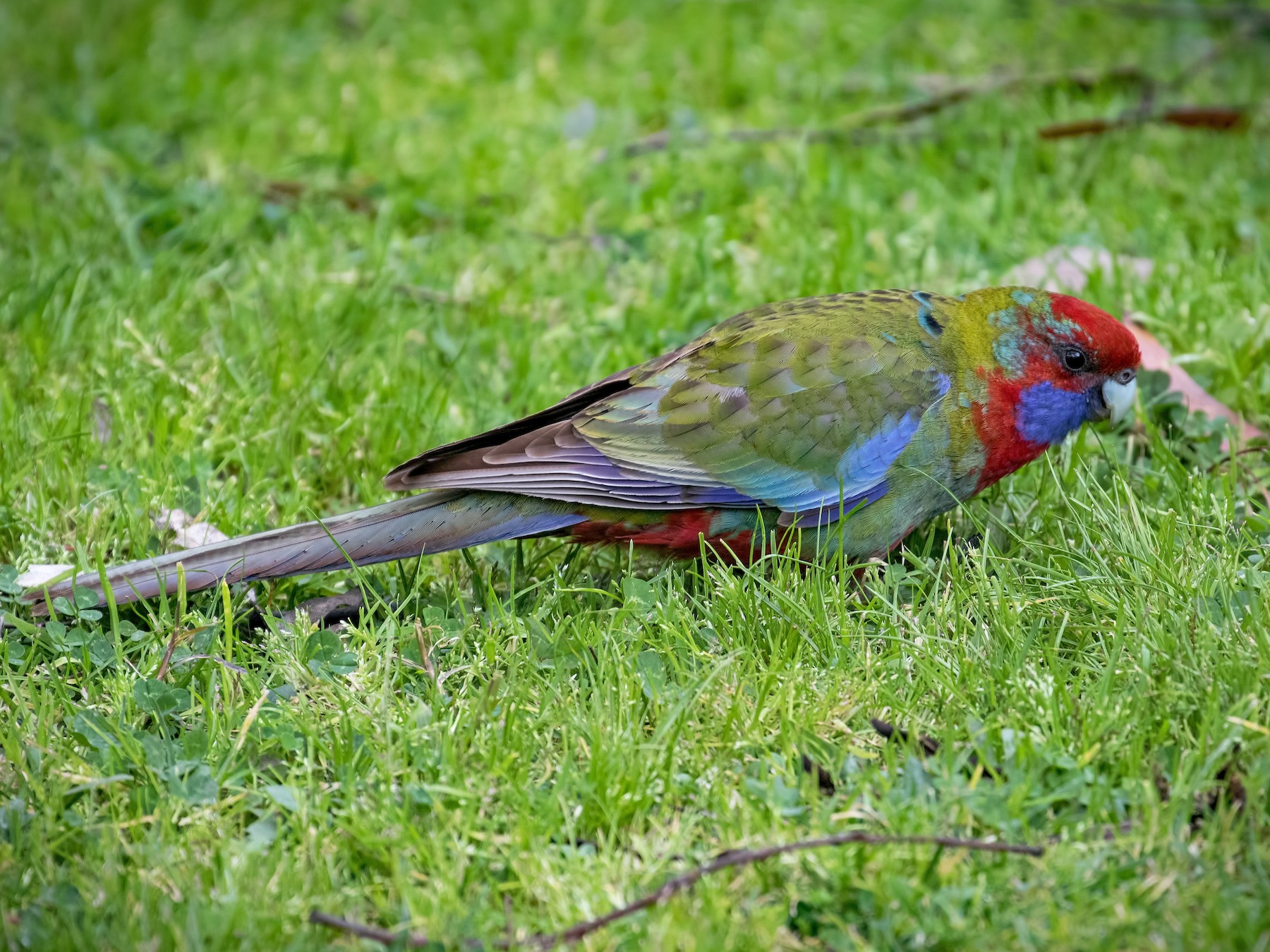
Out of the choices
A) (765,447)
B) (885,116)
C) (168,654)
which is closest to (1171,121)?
(885,116)

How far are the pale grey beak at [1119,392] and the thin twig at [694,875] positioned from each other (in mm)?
1479

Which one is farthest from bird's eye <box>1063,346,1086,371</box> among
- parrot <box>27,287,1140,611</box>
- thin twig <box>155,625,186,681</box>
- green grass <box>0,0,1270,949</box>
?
thin twig <box>155,625,186,681</box>

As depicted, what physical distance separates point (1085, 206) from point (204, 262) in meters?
3.18

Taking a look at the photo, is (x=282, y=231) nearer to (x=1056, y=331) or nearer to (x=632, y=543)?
(x=632, y=543)

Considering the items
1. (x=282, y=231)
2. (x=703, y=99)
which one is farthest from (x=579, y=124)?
(x=282, y=231)

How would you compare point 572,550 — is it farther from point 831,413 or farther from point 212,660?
point 212,660

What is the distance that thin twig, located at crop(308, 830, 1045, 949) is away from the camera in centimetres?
210

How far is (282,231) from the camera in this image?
4898mm

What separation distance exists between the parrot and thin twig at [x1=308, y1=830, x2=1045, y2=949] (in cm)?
95

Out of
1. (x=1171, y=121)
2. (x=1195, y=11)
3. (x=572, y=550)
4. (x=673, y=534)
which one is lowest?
(x=572, y=550)

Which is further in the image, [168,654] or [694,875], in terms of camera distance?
[168,654]

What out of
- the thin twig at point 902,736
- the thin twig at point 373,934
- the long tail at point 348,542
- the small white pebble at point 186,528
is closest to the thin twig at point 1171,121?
the long tail at point 348,542

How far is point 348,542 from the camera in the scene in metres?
3.02

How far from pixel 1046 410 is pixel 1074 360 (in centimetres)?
14
